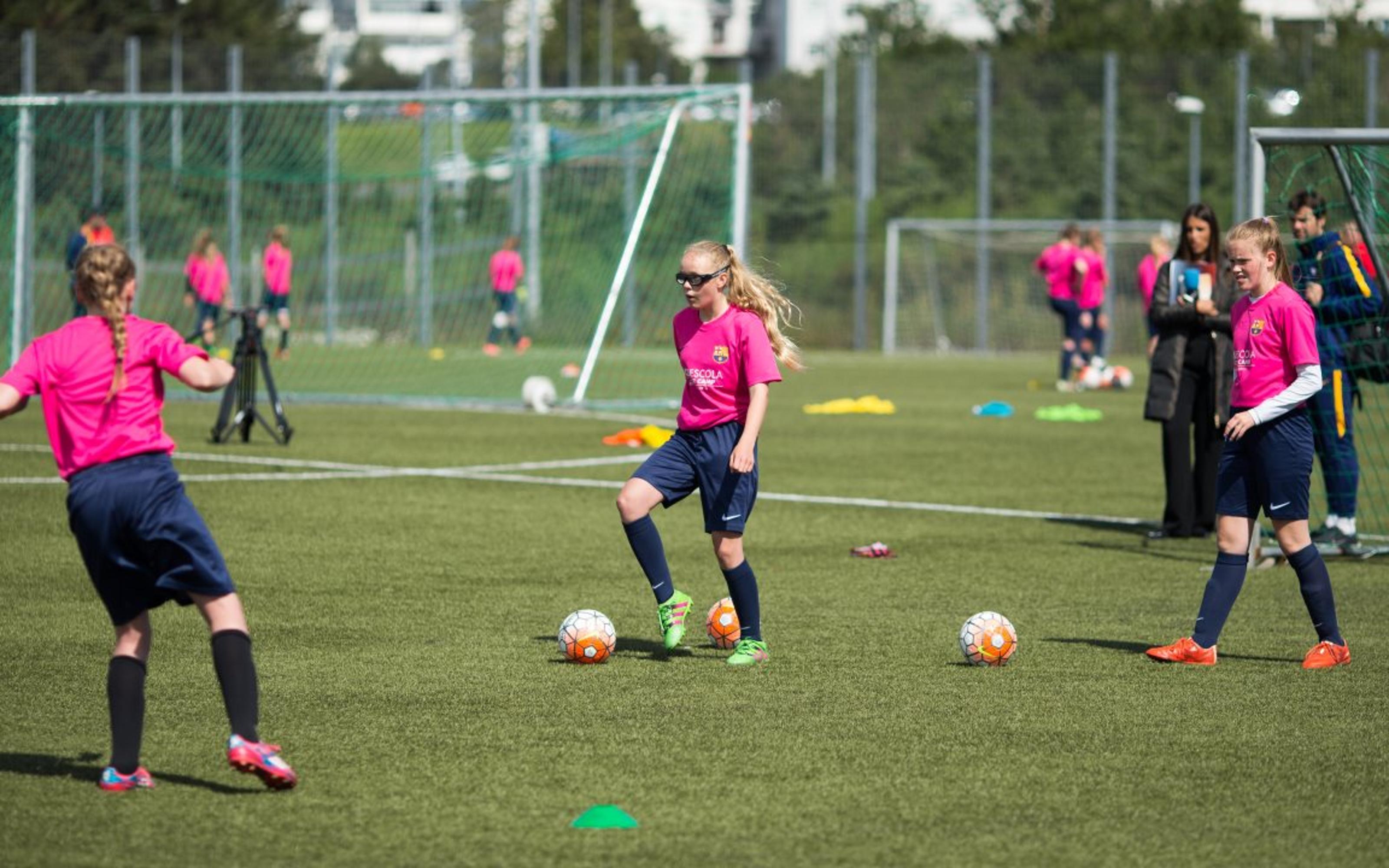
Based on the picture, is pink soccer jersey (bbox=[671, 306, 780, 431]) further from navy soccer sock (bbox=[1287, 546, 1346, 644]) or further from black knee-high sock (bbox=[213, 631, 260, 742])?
black knee-high sock (bbox=[213, 631, 260, 742])

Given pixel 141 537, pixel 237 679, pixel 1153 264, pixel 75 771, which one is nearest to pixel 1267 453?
pixel 237 679

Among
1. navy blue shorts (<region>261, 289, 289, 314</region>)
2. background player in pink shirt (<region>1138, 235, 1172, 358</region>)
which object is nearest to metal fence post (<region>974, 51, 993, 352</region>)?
background player in pink shirt (<region>1138, 235, 1172, 358</region>)

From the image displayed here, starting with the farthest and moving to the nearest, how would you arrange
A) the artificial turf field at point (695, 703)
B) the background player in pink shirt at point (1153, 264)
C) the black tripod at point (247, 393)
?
the background player in pink shirt at point (1153, 264)
the black tripod at point (247, 393)
the artificial turf field at point (695, 703)

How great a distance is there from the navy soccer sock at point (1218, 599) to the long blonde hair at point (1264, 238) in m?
1.20

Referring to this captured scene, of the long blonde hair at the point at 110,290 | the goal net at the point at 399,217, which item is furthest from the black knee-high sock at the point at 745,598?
the goal net at the point at 399,217

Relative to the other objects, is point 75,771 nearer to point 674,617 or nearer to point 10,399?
point 10,399

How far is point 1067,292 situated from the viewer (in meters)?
27.9

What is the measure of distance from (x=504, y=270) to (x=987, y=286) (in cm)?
1356

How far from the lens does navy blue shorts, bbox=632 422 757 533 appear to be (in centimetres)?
806

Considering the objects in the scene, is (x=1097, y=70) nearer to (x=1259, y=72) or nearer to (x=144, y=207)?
(x=1259, y=72)

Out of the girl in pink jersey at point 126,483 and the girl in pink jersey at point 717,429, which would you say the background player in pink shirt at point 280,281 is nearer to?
the girl in pink jersey at point 717,429

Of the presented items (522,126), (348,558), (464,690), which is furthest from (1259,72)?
(464,690)

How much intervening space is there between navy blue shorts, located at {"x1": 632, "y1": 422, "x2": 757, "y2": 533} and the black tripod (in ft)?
29.9

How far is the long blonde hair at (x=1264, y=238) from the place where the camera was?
8125 mm
